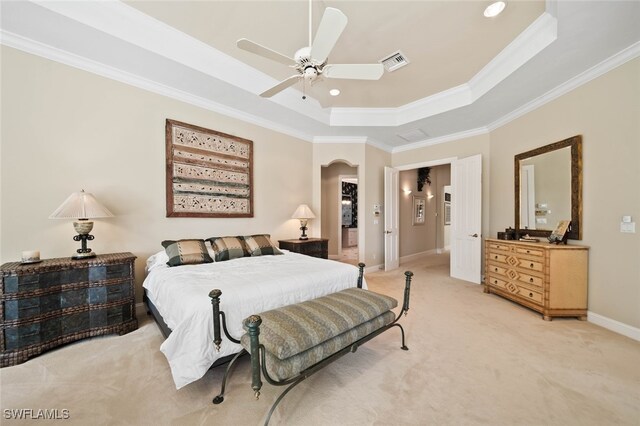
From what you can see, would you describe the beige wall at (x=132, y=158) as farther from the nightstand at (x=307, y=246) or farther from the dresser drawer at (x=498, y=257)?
the nightstand at (x=307, y=246)

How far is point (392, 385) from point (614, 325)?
2.75 metres

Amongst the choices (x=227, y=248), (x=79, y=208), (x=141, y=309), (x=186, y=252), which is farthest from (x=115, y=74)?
(x=141, y=309)

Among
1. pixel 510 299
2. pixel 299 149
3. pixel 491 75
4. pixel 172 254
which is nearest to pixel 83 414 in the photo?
pixel 172 254

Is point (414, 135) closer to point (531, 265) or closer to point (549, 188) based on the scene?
point (549, 188)

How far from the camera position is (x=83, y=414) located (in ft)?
5.01

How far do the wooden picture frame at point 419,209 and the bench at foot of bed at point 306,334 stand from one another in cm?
559

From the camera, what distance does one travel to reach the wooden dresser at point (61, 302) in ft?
6.64

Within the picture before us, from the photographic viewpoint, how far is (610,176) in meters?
2.71

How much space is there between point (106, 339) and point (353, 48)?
405 cm

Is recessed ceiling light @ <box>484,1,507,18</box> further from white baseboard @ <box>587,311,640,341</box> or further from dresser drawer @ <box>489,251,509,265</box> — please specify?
white baseboard @ <box>587,311,640,341</box>

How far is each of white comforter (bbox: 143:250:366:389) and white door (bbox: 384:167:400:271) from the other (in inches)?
118

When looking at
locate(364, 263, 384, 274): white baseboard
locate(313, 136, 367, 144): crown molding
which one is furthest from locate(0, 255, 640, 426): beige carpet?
locate(313, 136, 367, 144): crown molding

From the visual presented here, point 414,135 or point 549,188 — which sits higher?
point 414,135

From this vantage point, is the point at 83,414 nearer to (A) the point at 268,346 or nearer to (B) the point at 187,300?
(B) the point at 187,300
